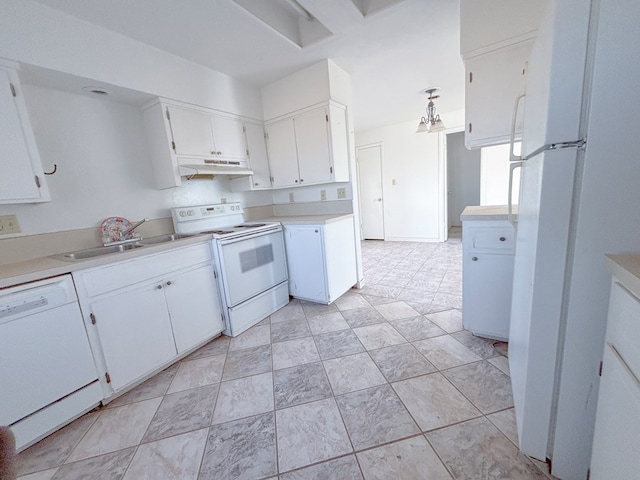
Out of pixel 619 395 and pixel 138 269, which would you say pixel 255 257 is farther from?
pixel 619 395

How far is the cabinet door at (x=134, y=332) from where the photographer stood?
146 centimetres

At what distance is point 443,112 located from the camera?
14.2 ft

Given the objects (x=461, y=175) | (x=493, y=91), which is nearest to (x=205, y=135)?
(x=493, y=91)

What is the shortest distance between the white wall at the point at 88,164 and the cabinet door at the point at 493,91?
2581mm

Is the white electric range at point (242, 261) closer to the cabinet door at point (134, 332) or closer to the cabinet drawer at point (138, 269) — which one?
the cabinet drawer at point (138, 269)

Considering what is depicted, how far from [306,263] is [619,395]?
2117mm

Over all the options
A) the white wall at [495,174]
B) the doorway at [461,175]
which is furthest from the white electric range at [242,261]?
the doorway at [461,175]

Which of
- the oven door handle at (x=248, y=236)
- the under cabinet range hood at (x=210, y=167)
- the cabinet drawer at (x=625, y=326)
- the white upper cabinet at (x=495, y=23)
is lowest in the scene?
the cabinet drawer at (x=625, y=326)

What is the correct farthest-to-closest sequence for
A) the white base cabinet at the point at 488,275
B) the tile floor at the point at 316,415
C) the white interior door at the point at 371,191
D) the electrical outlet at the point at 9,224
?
the white interior door at the point at 371,191 < the white base cabinet at the point at 488,275 < the electrical outlet at the point at 9,224 < the tile floor at the point at 316,415

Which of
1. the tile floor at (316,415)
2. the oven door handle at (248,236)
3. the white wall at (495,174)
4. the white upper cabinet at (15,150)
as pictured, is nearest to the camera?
the tile floor at (316,415)

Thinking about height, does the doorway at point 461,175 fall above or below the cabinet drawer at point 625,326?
above

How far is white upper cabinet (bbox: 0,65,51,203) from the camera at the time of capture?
54.1 inches

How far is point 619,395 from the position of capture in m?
0.65

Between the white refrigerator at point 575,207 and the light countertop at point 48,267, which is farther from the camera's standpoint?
the light countertop at point 48,267
